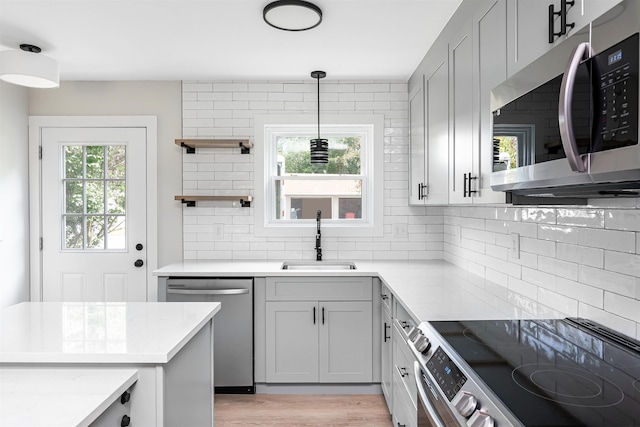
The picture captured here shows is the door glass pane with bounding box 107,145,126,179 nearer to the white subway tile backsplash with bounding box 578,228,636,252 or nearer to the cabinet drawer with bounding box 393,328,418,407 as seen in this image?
the cabinet drawer with bounding box 393,328,418,407

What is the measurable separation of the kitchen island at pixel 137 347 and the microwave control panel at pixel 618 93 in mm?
1290

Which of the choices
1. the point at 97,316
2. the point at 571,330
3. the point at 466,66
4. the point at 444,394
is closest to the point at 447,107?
Answer: the point at 466,66

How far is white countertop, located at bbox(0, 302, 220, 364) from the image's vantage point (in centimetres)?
129

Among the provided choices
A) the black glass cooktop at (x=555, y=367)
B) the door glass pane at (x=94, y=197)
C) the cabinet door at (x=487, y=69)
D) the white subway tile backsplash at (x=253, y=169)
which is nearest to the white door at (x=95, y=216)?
the door glass pane at (x=94, y=197)

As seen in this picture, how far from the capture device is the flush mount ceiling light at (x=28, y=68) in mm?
2469

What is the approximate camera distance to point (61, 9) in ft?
7.40

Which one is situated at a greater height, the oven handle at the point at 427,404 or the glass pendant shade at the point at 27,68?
the glass pendant shade at the point at 27,68

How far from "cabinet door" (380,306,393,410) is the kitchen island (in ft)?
3.87

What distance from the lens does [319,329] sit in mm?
2957

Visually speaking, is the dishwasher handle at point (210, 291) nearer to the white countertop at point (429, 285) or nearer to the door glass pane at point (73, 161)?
the white countertop at point (429, 285)

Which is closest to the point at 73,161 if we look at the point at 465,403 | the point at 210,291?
the point at 210,291

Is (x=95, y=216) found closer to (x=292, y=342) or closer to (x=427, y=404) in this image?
(x=292, y=342)

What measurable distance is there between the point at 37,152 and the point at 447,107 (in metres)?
3.25

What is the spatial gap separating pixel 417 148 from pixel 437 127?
576 millimetres
